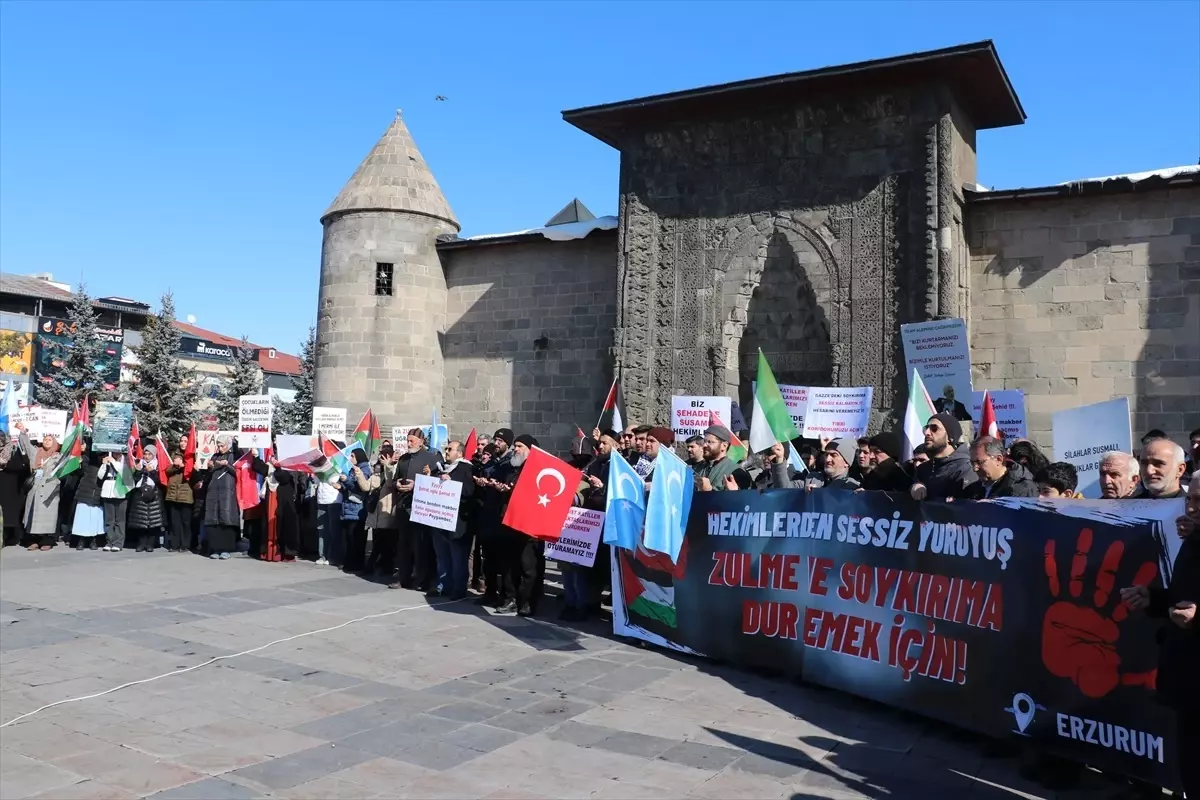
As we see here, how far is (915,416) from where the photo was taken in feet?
27.3

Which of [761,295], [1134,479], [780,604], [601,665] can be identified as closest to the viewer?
[1134,479]

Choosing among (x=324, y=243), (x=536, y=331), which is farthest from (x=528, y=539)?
(x=324, y=243)

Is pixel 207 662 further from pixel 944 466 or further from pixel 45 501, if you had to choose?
pixel 45 501

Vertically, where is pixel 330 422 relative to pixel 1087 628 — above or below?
above

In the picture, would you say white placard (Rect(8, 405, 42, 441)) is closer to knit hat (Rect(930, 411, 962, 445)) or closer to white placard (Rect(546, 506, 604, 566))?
white placard (Rect(546, 506, 604, 566))

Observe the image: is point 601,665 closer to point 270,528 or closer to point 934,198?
point 270,528

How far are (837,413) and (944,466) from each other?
3.75 meters

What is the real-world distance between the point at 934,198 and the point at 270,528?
11.1 m

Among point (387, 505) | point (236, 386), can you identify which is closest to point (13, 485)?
point (387, 505)

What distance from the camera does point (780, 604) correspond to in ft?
22.9

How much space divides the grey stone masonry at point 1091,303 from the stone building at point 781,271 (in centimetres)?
3

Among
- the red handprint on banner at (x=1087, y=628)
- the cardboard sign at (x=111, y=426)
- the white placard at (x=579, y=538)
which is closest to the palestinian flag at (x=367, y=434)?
the cardboard sign at (x=111, y=426)

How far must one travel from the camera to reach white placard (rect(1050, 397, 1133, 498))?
7.11m

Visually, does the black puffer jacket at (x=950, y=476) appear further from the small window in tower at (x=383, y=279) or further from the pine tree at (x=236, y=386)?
the pine tree at (x=236, y=386)
